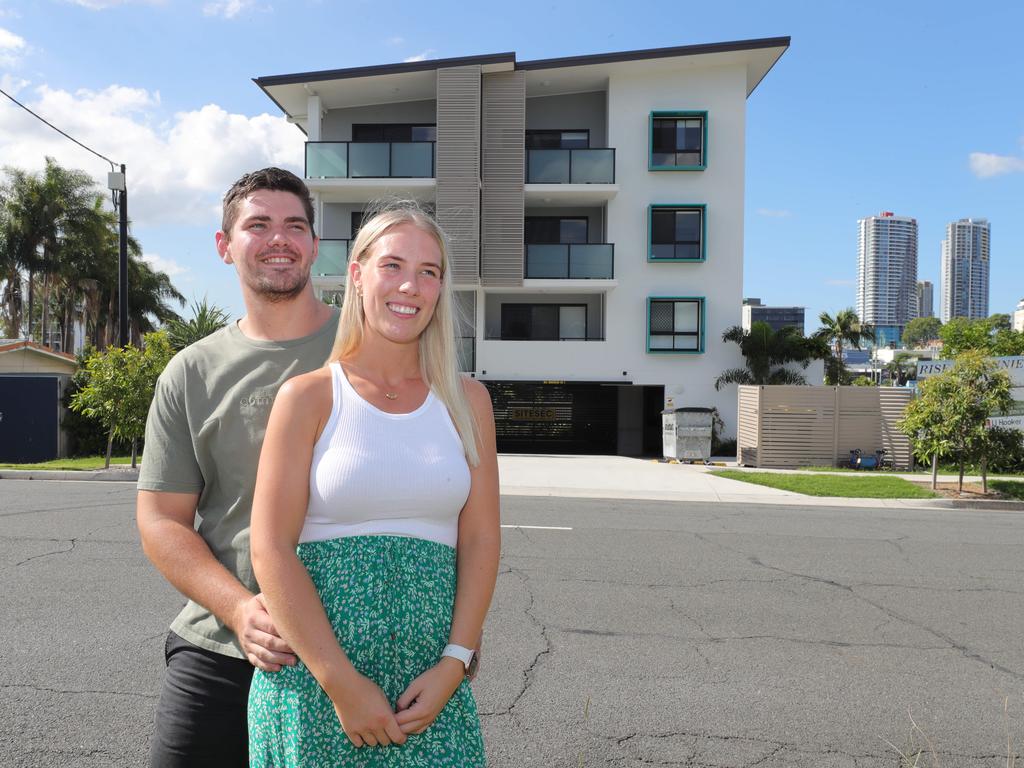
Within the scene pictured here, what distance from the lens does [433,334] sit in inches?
81.7

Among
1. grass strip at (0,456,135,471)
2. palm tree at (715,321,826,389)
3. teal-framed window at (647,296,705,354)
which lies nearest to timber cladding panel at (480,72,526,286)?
teal-framed window at (647,296,705,354)

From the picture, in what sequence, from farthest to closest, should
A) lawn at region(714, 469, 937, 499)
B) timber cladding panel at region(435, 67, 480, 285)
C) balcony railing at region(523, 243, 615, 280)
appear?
balcony railing at region(523, 243, 615, 280)
timber cladding panel at region(435, 67, 480, 285)
lawn at region(714, 469, 937, 499)

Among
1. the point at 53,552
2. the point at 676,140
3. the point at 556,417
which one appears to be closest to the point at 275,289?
the point at 53,552

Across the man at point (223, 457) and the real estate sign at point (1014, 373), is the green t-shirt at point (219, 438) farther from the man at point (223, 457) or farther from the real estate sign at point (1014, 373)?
the real estate sign at point (1014, 373)

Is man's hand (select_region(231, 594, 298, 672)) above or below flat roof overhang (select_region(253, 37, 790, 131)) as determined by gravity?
below

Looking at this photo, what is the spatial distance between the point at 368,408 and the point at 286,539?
344mm

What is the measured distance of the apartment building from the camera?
24.0 meters

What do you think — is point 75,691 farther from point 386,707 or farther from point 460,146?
point 460,146

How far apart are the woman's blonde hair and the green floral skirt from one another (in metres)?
0.32

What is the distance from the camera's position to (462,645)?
1858 millimetres

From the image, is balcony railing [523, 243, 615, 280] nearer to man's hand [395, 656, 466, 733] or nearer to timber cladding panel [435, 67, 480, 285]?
timber cladding panel [435, 67, 480, 285]

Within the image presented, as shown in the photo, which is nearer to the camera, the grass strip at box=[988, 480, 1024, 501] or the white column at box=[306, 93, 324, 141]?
the grass strip at box=[988, 480, 1024, 501]

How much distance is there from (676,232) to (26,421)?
61.7 ft

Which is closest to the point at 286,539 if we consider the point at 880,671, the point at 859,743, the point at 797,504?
the point at 859,743
